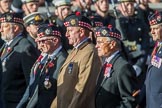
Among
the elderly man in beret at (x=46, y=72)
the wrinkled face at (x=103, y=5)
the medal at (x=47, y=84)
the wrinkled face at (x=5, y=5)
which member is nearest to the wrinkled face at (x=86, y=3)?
the wrinkled face at (x=103, y=5)

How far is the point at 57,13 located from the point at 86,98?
4996 millimetres

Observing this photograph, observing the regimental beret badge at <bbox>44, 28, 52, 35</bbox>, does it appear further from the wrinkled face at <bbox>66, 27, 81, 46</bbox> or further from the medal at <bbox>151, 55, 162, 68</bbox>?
the medal at <bbox>151, 55, 162, 68</bbox>

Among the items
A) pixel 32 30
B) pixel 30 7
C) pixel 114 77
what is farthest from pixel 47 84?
pixel 30 7

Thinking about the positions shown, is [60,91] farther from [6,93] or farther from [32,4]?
[32,4]

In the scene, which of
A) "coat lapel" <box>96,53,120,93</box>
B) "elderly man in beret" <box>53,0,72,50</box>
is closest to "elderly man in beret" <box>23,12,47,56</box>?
"elderly man in beret" <box>53,0,72,50</box>

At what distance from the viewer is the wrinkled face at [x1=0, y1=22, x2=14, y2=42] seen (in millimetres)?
12461

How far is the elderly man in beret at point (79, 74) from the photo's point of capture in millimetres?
10757

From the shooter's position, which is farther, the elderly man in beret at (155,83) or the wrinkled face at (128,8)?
the wrinkled face at (128,8)

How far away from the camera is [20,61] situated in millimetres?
12156

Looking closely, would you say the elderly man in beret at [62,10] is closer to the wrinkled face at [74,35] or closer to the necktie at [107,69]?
the wrinkled face at [74,35]

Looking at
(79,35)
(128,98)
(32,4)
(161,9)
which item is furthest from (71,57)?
(161,9)

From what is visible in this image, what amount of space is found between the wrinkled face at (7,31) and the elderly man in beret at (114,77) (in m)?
1.86

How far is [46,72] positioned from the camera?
1144 cm

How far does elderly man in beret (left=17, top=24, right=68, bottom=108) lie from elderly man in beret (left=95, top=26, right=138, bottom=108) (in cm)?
71
